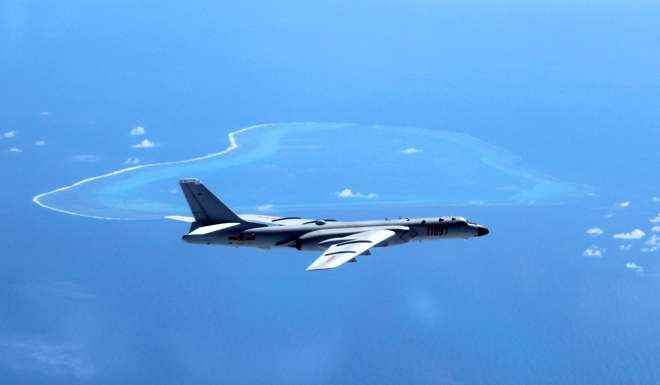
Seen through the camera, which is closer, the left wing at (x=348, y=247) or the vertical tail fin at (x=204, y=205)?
the left wing at (x=348, y=247)

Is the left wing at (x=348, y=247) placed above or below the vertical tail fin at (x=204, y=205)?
below

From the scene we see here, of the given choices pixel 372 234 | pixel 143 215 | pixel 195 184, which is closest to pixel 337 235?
pixel 372 234

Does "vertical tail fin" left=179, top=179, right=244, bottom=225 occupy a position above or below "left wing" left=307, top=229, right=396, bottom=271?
above

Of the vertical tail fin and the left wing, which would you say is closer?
the left wing

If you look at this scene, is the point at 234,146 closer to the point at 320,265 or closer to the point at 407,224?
the point at 407,224
